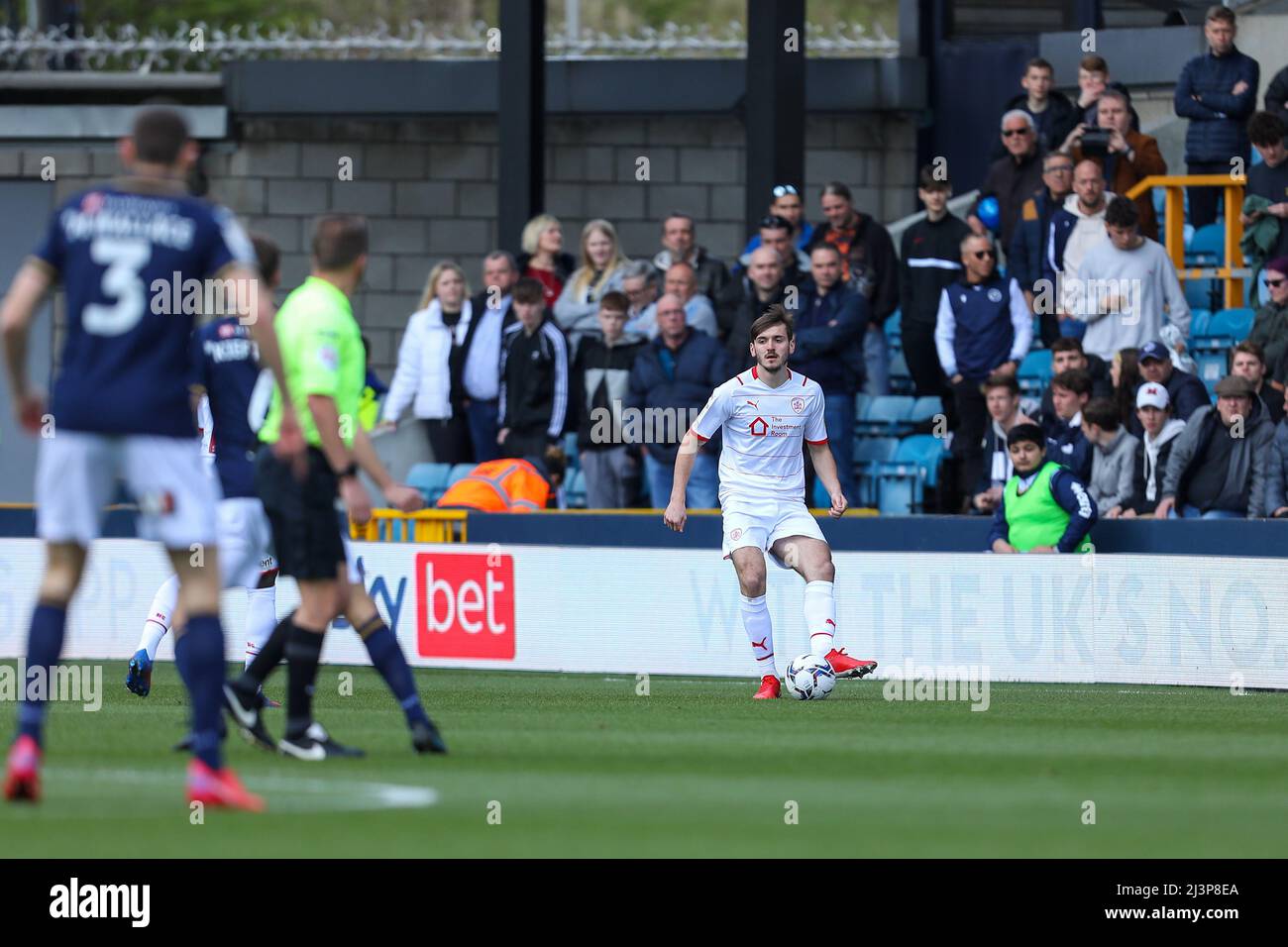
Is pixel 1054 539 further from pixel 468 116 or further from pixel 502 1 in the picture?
pixel 468 116

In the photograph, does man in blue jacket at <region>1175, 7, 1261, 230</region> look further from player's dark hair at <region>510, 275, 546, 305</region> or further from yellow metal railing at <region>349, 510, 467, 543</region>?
yellow metal railing at <region>349, 510, 467, 543</region>

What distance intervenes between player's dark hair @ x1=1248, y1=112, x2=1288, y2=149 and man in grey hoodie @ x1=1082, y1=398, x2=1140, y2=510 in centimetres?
274

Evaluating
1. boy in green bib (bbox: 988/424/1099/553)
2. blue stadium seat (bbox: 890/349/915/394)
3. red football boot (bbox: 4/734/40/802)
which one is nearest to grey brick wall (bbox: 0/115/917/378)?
blue stadium seat (bbox: 890/349/915/394)

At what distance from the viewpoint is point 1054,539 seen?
1566 cm

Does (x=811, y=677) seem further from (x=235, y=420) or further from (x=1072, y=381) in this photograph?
(x=1072, y=381)

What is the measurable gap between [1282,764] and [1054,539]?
253 inches

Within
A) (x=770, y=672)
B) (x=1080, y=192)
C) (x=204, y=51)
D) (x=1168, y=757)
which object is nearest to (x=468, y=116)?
(x=204, y=51)

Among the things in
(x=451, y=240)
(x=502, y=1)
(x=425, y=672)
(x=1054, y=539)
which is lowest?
(x=425, y=672)

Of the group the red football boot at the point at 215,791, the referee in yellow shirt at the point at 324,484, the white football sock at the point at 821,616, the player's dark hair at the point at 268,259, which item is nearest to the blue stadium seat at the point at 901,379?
the white football sock at the point at 821,616

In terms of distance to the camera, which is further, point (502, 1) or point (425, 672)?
point (502, 1)

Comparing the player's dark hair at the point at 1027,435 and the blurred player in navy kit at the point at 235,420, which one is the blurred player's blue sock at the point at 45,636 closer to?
the blurred player in navy kit at the point at 235,420

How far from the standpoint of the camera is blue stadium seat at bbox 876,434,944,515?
18.2 m

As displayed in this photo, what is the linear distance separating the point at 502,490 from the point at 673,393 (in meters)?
1.55

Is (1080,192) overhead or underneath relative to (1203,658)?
overhead
